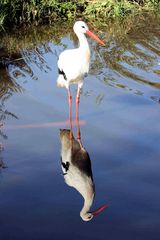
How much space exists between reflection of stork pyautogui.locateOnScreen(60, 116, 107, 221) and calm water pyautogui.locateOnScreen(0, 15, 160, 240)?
0.22 ft

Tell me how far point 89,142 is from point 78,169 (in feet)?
2.19

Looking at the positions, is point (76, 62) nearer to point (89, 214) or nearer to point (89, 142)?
point (89, 142)

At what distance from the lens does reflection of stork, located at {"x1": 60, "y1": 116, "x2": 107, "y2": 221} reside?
20.0 ft

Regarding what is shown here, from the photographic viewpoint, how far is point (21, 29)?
13.2m

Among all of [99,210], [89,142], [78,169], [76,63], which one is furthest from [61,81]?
[99,210]

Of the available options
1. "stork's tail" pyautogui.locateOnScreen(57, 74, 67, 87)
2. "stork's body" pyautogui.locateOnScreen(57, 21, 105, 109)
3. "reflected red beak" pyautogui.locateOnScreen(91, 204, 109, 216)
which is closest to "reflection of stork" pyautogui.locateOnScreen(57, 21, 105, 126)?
"stork's body" pyautogui.locateOnScreen(57, 21, 105, 109)

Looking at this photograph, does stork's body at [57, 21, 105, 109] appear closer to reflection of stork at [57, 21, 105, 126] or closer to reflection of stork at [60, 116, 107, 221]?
reflection of stork at [57, 21, 105, 126]

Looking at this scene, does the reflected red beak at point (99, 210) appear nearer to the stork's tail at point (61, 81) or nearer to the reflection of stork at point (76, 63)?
the reflection of stork at point (76, 63)

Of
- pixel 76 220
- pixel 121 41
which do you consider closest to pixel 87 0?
pixel 121 41

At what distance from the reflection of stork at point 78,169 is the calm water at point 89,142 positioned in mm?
66

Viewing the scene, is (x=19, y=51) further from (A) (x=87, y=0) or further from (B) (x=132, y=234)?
(B) (x=132, y=234)

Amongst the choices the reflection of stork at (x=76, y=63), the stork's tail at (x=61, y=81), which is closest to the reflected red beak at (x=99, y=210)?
the reflection of stork at (x=76, y=63)

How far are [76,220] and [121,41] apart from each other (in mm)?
6879

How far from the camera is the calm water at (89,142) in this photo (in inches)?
228
